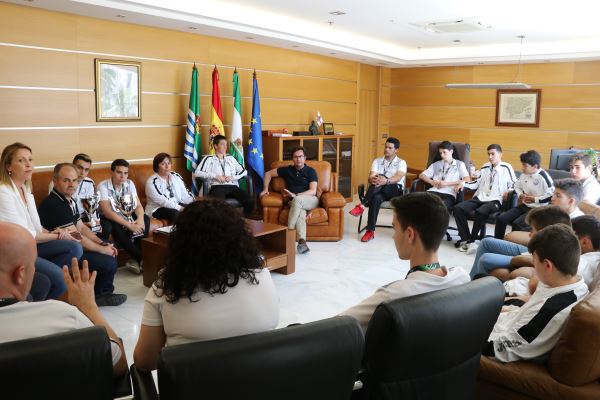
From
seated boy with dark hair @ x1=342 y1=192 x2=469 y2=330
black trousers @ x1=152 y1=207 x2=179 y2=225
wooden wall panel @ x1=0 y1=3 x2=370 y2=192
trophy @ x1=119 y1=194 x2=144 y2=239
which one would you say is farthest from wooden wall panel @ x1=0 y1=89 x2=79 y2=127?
seated boy with dark hair @ x1=342 y1=192 x2=469 y2=330

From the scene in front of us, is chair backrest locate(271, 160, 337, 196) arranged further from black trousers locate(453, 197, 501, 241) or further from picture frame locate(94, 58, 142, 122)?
picture frame locate(94, 58, 142, 122)

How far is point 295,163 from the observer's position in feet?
22.7

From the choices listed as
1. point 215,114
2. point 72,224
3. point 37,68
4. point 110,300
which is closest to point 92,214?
point 72,224

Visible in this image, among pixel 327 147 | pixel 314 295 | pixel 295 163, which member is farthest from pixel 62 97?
pixel 327 147

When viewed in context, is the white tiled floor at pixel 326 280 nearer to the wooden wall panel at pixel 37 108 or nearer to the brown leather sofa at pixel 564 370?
the wooden wall panel at pixel 37 108

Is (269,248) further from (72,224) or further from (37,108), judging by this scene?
(37,108)

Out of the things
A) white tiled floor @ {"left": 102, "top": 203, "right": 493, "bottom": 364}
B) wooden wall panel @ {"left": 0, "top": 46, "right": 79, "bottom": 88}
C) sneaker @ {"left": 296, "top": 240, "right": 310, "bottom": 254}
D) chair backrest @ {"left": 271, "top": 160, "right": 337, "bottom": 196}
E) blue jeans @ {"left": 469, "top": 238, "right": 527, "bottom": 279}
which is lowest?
white tiled floor @ {"left": 102, "top": 203, "right": 493, "bottom": 364}

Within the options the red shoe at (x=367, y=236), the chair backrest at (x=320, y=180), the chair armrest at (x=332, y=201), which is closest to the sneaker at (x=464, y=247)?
the red shoe at (x=367, y=236)

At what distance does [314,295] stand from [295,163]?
98.9 inches

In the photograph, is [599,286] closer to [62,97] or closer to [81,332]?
[81,332]

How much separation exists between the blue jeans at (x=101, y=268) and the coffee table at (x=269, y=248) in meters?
0.37

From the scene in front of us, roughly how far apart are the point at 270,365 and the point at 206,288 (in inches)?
15.8

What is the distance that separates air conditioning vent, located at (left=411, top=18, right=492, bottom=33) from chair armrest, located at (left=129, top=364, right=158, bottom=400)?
21.1 feet

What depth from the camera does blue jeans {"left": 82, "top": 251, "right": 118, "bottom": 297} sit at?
4419mm
